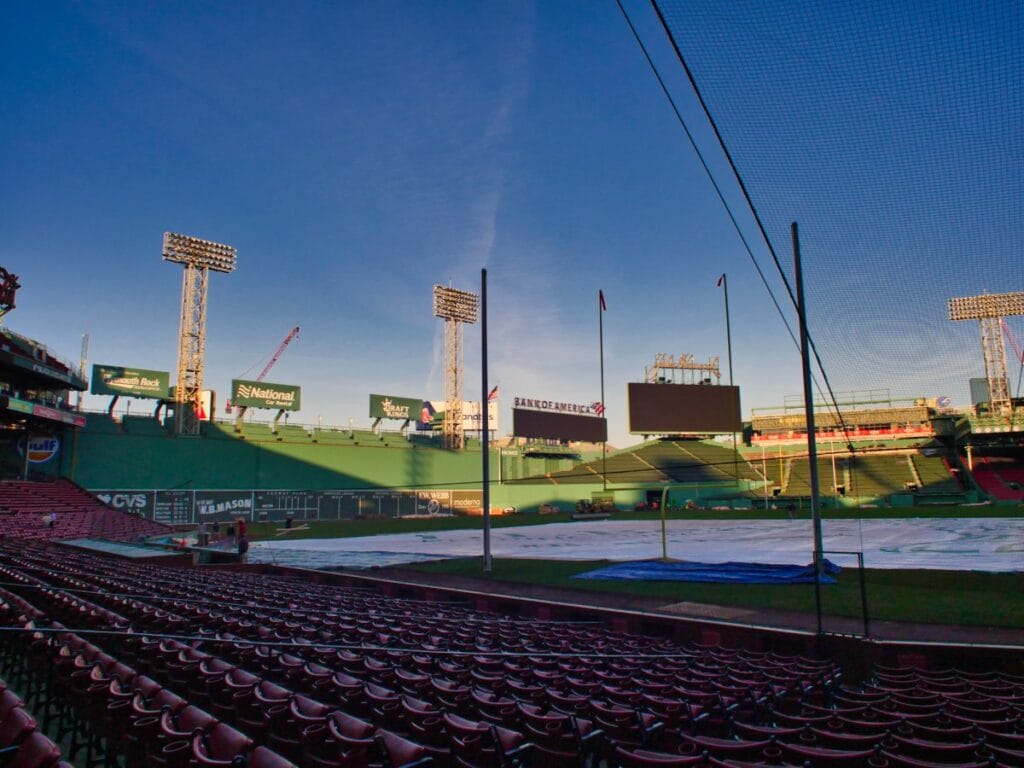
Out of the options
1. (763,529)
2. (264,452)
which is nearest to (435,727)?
(763,529)

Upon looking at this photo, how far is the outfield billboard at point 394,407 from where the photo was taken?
67.9m

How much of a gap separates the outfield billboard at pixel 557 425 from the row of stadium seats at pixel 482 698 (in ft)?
167

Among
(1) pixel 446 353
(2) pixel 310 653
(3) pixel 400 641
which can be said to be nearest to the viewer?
(2) pixel 310 653

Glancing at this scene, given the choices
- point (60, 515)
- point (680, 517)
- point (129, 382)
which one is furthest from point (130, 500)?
point (680, 517)

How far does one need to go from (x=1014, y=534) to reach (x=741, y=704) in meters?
22.4

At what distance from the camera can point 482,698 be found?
20.1ft

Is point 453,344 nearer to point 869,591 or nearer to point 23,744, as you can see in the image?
point 869,591

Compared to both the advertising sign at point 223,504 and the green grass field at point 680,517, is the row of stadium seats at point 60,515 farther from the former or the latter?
the advertising sign at point 223,504

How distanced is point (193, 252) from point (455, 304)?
28442 mm

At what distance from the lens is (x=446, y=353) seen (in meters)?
73.4

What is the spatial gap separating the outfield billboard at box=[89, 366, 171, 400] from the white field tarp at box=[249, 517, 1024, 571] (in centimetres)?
2341

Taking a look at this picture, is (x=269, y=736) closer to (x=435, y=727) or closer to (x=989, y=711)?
(x=435, y=727)

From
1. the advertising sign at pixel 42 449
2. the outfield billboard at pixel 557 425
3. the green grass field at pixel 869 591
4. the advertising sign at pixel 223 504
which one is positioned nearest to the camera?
the green grass field at pixel 869 591

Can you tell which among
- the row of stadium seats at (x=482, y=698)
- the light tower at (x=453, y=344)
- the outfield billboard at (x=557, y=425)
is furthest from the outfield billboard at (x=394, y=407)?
the row of stadium seats at (x=482, y=698)
